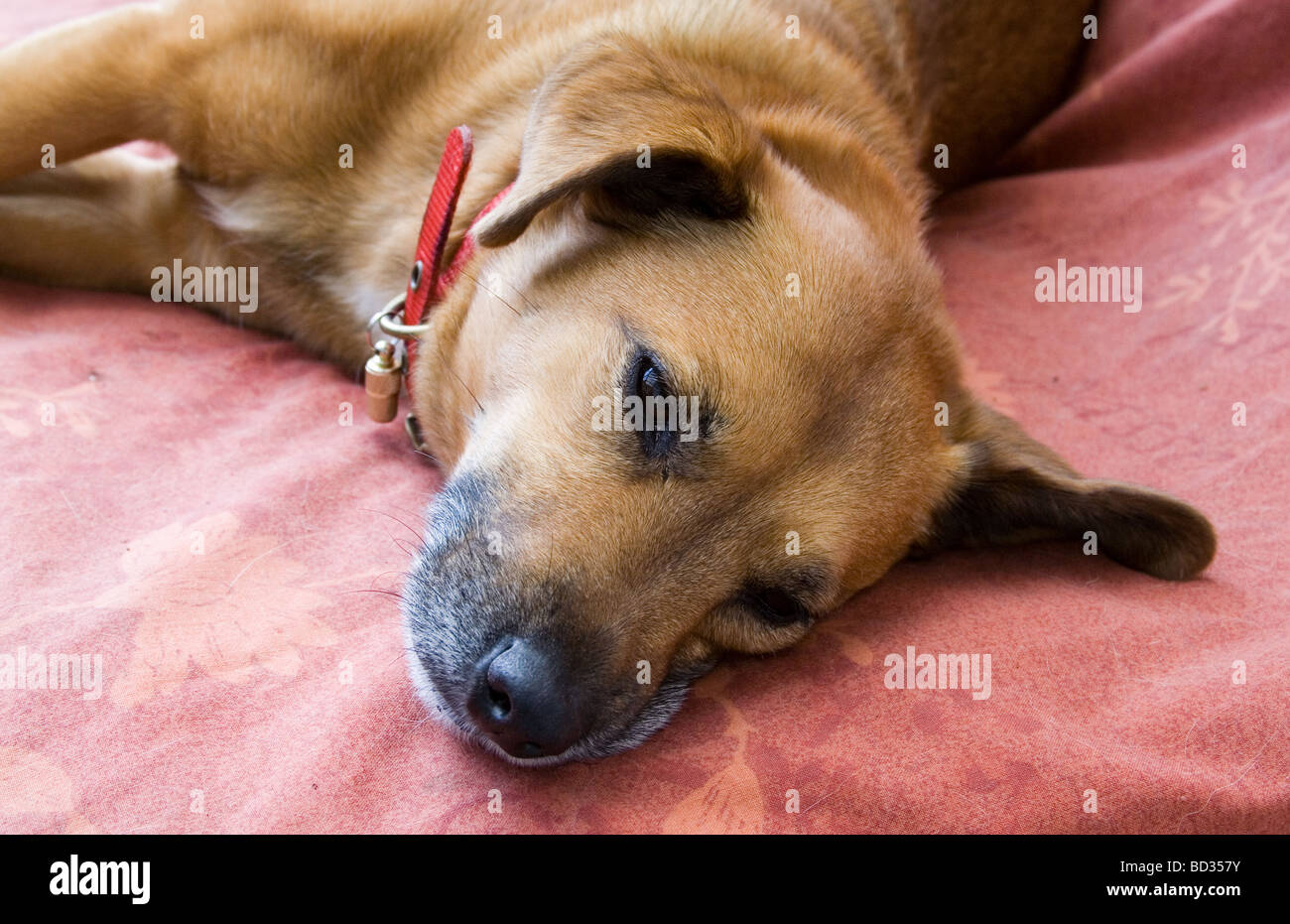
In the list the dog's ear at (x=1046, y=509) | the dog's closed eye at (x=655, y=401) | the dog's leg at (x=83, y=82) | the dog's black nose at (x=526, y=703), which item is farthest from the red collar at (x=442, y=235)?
the dog's ear at (x=1046, y=509)

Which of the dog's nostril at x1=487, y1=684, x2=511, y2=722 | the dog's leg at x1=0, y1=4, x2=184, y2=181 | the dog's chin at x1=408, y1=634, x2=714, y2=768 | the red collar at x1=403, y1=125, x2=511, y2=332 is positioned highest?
the dog's leg at x1=0, y1=4, x2=184, y2=181

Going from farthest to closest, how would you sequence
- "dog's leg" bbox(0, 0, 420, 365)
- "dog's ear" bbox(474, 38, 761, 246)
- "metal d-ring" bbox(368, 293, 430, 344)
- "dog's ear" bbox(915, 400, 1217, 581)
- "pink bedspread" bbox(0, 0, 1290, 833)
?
"dog's leg" bbox(0, 0, 420, 365)
"metal d-ring" bbox(368, 293, 430, 344)
"dog's ear" bbox(915, 400, 1217, 581)
"dog's ear" bbox(474, 38, 761, 246)
"pink bedspread" bbox(0, 0, 1290, 833)

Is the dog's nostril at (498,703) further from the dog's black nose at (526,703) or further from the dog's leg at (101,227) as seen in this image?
the dog's leg at (101,227)

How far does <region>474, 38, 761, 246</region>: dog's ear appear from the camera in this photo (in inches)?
87.3

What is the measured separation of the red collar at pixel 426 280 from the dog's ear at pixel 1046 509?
130cm

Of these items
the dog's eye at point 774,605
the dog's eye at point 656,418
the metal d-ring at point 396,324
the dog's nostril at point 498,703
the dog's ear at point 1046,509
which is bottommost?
the dog's nostril at point 498,703

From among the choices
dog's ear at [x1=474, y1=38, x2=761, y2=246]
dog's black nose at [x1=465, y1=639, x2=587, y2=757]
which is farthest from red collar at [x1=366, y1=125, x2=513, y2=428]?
dog's black nose at [x1=465, y1=639, x2=587, y2=757]

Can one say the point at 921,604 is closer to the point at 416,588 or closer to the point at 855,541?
the point at 855,541

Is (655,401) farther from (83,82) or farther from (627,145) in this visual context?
(83,82)

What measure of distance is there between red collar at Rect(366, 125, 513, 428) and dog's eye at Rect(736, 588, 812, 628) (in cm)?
101

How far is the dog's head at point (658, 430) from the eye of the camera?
207 centimetres

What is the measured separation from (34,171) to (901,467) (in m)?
2.73

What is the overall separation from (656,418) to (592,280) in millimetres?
390

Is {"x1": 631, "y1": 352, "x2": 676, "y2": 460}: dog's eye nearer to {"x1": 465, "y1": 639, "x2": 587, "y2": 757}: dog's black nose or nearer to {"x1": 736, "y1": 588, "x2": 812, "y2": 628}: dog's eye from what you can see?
{"x1": 736, "y1": 588, "x2": 812, "y2": 628}: dog's eye
